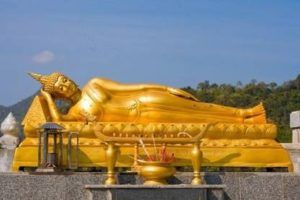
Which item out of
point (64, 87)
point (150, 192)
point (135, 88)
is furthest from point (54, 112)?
point (150, 192)

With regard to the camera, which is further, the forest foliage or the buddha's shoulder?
the forest foliage

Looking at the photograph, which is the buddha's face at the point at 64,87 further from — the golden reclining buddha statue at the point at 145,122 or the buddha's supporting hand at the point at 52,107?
the buddha's supporting hand at the point at 52,107

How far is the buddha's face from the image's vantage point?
7.03 metres

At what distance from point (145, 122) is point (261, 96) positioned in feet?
46.7

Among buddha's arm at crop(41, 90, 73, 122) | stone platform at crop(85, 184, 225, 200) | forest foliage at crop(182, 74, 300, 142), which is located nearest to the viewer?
stone platform at crop(85, 184, 225, 200)

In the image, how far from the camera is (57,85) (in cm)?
702

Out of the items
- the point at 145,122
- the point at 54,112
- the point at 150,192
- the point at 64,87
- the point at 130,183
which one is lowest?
the point at 150,192

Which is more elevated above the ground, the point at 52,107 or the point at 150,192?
the point at 52,107

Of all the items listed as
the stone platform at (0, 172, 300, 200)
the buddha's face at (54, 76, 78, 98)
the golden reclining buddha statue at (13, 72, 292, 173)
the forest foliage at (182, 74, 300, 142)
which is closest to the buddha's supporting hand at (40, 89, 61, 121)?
the golden reclining buddha statue at (13, 72, 292, 173)

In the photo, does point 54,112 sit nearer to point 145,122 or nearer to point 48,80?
point 48,80

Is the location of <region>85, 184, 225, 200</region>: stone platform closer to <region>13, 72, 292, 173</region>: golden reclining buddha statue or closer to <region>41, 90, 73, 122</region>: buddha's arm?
<region>13, 72, 292, 173</region>: golden reclining buddha statue

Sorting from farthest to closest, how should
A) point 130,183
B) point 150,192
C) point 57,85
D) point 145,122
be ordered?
point 57,85 < point 145,122 < point 130,183 < point 150,192

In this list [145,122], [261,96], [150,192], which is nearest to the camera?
[150,192]

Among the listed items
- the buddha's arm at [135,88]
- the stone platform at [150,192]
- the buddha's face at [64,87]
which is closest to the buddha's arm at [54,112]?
the buddha's face at [64,87]
